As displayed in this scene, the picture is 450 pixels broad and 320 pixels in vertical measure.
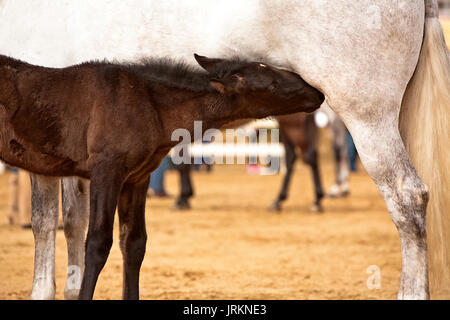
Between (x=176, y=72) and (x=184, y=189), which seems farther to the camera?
(x=184, y=189)

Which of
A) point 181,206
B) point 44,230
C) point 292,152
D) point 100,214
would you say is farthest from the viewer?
point 292,152

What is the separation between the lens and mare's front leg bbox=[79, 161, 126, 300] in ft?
11.5

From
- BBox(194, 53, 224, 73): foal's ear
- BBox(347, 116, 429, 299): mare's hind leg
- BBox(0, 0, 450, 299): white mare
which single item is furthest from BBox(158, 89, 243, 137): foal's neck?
BBox(347, 116, 429, 299): mare's hind leg

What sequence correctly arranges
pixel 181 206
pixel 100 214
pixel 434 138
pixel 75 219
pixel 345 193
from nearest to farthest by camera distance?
pixel 100 214, pixel 434 138, pixel 75 219, pixel 181 206, pixel 345 193

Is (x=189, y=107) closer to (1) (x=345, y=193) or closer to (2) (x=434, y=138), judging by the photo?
(2) (x=434, y=138)

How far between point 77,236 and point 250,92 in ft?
6.11

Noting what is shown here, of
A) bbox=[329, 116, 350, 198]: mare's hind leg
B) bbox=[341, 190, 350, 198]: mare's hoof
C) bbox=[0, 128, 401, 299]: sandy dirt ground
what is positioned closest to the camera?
bbox=[0, 128, 401, 299]: sandy dirt ground

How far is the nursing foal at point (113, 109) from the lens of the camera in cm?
357

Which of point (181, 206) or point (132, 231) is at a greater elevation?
point (181, 206)

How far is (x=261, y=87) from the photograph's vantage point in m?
3.70

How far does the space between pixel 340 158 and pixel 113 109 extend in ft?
31.6

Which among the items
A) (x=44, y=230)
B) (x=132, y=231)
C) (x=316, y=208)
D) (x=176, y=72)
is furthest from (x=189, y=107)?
(x=316, y=208)

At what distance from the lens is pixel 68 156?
3.72 m

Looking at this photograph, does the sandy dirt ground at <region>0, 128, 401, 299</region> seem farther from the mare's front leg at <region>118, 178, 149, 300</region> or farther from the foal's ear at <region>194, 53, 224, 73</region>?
the foal's ear at <region>194, 53, 224, 73</region>
